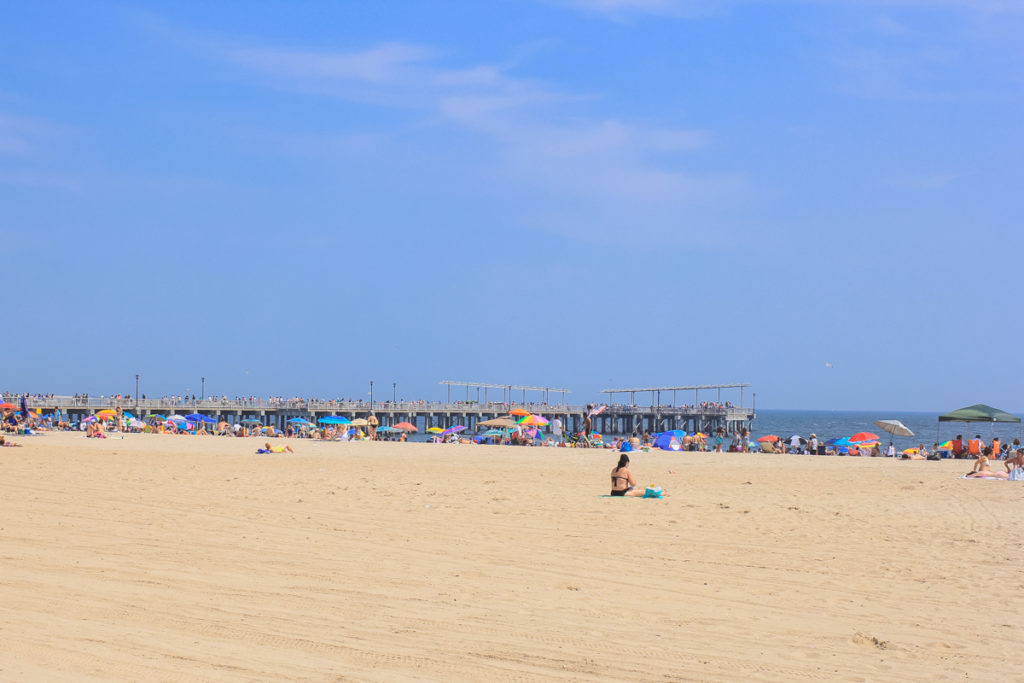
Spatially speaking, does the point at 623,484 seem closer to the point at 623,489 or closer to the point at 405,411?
the point at 623,489

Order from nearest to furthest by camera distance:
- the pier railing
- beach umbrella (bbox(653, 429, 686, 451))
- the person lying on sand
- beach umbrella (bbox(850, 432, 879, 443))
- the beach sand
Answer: the beach sand, the person lying on sand, beach umbrella (bbox(653, 429, 686, 451)), beach umbrella (bbox(850, 432, 879, 443)), the pier railing

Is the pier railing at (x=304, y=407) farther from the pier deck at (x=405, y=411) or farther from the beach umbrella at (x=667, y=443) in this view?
the beach umbrella at (x=667, y=443)

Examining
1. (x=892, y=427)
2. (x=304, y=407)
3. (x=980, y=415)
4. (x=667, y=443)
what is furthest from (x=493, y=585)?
(x=304, y=407)

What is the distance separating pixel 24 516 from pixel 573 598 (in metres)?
5.74

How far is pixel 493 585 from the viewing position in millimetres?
6316

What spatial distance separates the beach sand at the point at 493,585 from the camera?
453 centimetres

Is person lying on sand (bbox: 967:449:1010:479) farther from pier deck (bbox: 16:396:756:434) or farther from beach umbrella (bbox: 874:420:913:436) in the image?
pier deck (bbox: 16:396:756:434)

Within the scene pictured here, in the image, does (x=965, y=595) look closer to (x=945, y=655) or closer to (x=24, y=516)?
(x=945, y=655)

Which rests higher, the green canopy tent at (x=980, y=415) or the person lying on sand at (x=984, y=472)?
the green canopy tent at (x=980, y=415)

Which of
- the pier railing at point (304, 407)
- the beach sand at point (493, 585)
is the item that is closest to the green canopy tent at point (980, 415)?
the beach sand at point (493, 585)

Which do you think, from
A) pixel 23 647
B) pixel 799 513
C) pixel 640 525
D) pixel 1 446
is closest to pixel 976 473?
pixel 799 513

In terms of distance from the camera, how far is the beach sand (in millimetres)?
4531

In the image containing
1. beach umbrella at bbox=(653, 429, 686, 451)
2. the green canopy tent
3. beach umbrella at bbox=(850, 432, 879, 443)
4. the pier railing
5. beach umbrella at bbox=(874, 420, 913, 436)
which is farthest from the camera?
the pier railing

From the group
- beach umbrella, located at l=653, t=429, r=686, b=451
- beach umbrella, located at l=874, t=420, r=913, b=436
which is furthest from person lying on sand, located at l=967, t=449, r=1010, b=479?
beach umbrella, located at l=874, t=420, r=913, b=436
